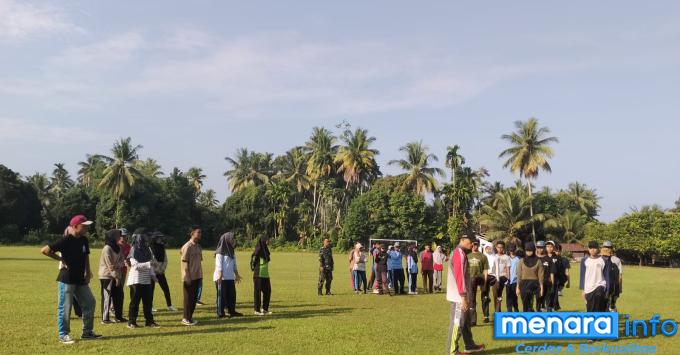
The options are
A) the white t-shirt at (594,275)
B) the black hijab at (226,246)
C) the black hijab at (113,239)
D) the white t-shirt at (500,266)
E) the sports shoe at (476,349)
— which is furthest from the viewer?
the white t-shirt at (500,266)

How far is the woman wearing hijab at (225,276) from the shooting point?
11.5 m

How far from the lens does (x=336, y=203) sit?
7288 centimetres

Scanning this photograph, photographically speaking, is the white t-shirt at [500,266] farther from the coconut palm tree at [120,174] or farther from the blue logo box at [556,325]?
the coconut palm tree at [120,174]

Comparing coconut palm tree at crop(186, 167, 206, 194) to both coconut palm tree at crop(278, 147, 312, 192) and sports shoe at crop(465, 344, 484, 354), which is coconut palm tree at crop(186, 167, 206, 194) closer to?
coconut palm tree at crop(278, 147, 312, 192)

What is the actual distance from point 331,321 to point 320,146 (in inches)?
2497

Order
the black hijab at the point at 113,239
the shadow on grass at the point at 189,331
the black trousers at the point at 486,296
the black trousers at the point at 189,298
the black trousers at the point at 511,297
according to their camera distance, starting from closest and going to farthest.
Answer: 1. the shadow on grass at the point at 189,331
2. the black hijab at the point at 113,239
3. the black trousers at the point at 189,298
4. the black trousers at the point at 486,296
5. the black trousers at the point at 511,297

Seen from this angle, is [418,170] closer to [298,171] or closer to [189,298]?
[298,171]

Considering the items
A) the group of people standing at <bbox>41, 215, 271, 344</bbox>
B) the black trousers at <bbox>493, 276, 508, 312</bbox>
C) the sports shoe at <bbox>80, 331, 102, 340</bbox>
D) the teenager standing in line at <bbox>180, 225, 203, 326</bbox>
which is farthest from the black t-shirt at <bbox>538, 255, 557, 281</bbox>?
the sports shoe at <bbox>80, 331, 102, 340</bbox>

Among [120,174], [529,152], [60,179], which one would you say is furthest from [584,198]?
[60,179]

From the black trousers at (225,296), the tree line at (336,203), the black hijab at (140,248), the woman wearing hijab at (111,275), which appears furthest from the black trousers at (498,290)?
the tree line at (336,203)

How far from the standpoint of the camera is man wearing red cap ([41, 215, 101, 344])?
8.66 metres

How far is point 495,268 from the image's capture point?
12391 mm

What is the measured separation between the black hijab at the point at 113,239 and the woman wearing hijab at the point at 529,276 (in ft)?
26.4

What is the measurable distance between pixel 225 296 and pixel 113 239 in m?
2.60
